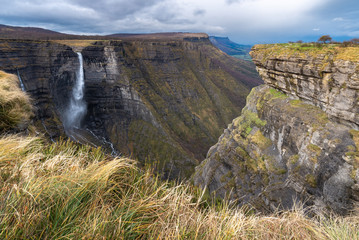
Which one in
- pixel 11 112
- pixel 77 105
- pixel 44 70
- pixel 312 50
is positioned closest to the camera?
pixel 11 112

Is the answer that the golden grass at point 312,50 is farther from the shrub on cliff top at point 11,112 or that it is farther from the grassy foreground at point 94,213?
the shrub on cliff top at point 11,112

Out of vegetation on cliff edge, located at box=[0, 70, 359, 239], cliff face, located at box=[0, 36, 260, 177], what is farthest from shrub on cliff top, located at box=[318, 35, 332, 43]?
cliff face, located at box=[0, 36, 260, 177]

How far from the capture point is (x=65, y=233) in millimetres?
2326

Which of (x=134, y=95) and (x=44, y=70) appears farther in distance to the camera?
(x=134, y=95)

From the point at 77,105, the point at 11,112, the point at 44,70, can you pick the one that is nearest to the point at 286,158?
the point at 11,112

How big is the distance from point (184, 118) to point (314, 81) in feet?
222

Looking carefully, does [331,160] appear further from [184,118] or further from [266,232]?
[184,118]

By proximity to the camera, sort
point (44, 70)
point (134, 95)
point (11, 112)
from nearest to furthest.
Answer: point (11, 112) < point (44, 70) < point (134, 95)

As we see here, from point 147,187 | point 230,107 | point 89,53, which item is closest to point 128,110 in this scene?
point 89,53

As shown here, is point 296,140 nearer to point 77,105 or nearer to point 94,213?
point 94,213

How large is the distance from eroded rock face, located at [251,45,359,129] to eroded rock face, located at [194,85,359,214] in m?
0.74

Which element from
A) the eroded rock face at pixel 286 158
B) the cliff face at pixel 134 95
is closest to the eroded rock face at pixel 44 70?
the cliff face at pixel 134 95

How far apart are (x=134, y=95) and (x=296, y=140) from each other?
59296mm

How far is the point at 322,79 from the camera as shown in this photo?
42.8ft
